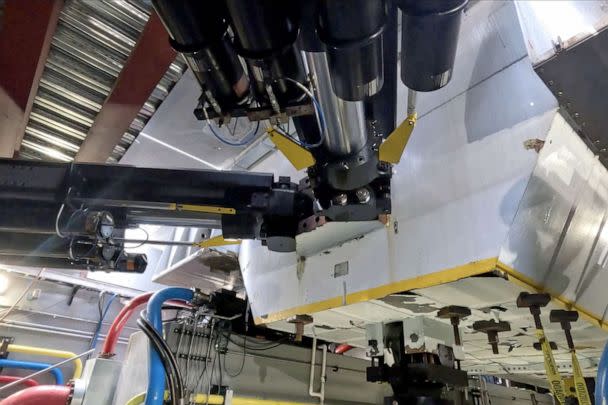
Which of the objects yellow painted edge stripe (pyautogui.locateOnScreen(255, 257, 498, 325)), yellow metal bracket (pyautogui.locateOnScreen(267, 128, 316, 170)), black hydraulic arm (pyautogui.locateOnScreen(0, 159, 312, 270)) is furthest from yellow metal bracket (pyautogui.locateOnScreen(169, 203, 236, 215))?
yellow painted edge stripe (pyautogui.locateOnScreen(255, 257, 498, 325))

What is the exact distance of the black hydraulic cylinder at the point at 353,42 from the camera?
1.86ft

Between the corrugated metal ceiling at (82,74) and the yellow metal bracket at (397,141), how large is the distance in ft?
3.17

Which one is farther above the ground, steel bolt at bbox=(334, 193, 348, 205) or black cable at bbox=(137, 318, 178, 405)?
steel bolt at bbox=(334, 193, 348, 205)

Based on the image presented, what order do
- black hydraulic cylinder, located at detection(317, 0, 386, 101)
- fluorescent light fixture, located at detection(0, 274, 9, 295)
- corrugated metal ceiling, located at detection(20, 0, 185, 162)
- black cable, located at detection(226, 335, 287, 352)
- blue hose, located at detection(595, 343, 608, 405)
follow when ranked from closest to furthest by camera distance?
black hydraulic cylinder, located at detection(317, 0, 386, 101) < blue hose, located at detection(595, 343, 608, 405) < corrugated metal ceiling, located at detection(20, 0, 185, 162) < black cable, located at detection(226, 335, 287, 352) < fluorescent light fixture, located at detection(0, 274, 9, 295)

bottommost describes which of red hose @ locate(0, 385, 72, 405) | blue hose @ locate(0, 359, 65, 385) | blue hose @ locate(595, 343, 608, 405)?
red hose @ locate(0, 385, 72, 405)

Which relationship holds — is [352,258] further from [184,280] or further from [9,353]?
[9,353]

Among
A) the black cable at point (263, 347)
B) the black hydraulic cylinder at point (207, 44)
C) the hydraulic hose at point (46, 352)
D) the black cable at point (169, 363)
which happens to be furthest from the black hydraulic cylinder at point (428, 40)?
the hydraulic hose at point (46, 352)

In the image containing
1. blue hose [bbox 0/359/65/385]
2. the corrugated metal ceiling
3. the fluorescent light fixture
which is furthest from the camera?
the fluorescent light fixture

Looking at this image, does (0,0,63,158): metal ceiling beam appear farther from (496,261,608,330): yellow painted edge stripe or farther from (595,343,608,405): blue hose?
(595,343,608,405): blue hose

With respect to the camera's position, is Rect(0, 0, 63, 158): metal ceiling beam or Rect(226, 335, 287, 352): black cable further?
Rect(226, 335, 287, 352): black cable

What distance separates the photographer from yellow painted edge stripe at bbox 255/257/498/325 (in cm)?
93

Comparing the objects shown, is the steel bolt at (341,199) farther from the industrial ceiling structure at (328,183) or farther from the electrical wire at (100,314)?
the electrical wire at (100,314)

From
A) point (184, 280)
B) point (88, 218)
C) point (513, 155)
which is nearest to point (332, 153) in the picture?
point (513, 155)

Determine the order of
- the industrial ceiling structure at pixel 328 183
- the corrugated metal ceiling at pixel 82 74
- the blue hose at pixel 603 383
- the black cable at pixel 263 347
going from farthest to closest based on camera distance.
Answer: the black cable at pixel 263 347, the corrugated metal ceiling at pixel 82 74, the blue hose at pixel 603 383, the industrial ceiling structure at pixel 328 183
